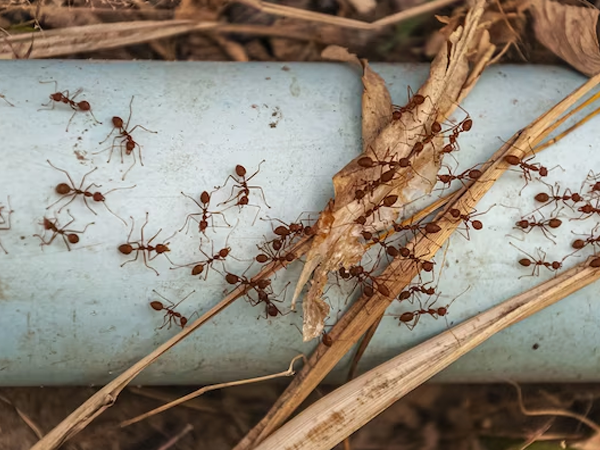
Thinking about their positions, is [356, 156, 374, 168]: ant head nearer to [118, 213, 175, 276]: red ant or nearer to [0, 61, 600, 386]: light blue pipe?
[0, 61, 600, 386]: light blue pipe

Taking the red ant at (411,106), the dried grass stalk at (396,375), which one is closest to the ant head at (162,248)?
the dried grass stalk at (396,375)

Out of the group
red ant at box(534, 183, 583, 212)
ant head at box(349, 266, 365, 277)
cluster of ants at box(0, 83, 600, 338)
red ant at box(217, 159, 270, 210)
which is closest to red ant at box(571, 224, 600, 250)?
cluster of ants at box(0, 83, 600, 338)

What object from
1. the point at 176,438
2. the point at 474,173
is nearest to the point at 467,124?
the point at 474,173

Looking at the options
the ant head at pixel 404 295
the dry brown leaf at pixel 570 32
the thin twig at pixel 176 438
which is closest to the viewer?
the ant head at pixel 404 295

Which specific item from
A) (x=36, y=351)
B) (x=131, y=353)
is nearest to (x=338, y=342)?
(x=131, y=353)

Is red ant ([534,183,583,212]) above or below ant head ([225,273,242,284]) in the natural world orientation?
above

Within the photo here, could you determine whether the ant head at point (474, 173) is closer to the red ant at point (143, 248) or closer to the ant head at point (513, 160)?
the ant head at point (513, 160)
